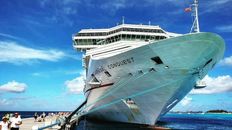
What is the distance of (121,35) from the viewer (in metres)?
28.9

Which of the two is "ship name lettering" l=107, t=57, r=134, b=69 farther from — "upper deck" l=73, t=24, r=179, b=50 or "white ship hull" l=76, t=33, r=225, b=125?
"upper deck" l=73, t=24, r=179, b=50

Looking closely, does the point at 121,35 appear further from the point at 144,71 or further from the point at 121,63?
Result: the point at 144,71

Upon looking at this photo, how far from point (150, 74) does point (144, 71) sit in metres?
0.49

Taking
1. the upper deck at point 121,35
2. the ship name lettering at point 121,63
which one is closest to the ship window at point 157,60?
the ship name lettering at point 121,63

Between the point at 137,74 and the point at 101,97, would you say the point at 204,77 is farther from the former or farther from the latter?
the point at 101,97

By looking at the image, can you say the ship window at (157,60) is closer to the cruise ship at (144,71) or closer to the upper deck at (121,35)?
the cruise ship at (144,71)

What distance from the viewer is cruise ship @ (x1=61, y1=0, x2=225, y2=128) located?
67.6 ft

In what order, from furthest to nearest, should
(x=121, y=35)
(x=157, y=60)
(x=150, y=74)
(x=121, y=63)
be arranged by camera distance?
(x=121, y=35) → (x=121, y=63) → (x=150, y=74) → (x=157, y=60)

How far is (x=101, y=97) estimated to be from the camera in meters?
26.4

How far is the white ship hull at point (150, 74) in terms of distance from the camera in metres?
20.5

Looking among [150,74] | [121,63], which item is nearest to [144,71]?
[150,74]

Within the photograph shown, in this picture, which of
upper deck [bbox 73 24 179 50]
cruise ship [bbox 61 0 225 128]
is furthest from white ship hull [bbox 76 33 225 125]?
upper deck [bbox 73 24 179 50]

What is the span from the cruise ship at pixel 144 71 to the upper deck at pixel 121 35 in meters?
0.10

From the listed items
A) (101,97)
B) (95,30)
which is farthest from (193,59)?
(95,30)
